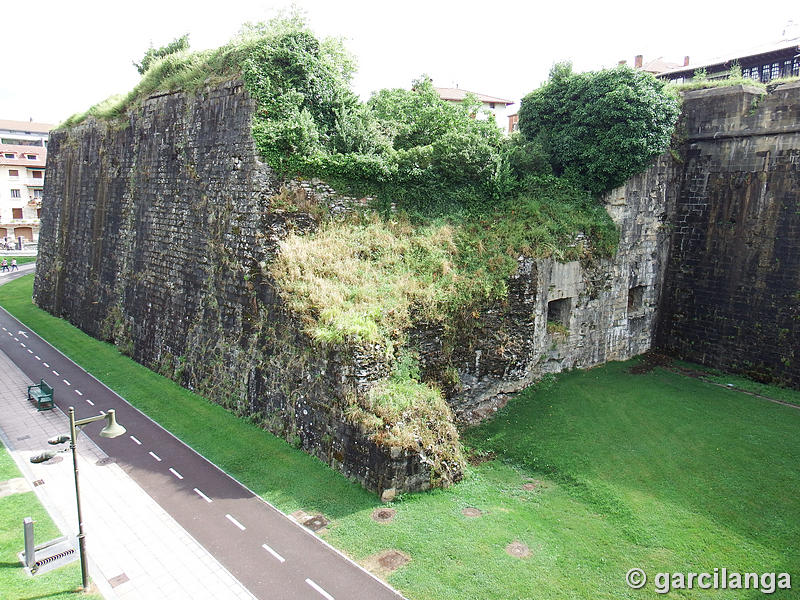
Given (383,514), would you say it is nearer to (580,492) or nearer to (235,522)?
(235,522)

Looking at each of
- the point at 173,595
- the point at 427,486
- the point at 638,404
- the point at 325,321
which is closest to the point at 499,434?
the point at 427,486

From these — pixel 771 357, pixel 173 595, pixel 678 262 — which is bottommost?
pixel 173 595

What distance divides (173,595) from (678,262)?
1804 centimetres

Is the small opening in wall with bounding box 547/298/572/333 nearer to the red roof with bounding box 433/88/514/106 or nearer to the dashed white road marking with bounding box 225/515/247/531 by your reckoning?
the dashed white road marking with bounding box 225/515/247/531

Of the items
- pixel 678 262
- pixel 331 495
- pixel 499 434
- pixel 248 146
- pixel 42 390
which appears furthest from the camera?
pixel 678 262

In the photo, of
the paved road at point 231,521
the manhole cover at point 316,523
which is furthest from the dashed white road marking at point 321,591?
the manhole cover at point 316,523

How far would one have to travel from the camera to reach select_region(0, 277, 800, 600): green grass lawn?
378 inches

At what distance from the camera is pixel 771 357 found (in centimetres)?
1731

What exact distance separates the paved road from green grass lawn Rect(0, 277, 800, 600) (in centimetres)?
35

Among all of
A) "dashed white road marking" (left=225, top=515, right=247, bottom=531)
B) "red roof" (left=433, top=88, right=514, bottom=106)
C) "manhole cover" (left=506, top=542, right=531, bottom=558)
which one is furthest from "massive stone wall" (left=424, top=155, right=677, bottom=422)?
"red roof" (left=433, top=88, right=514, bottom=106)

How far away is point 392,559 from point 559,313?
9931 millimetres

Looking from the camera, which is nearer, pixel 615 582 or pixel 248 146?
pixel 615 582

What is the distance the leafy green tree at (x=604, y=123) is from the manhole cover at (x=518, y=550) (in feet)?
39.7

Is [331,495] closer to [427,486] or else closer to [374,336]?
[427,486]
